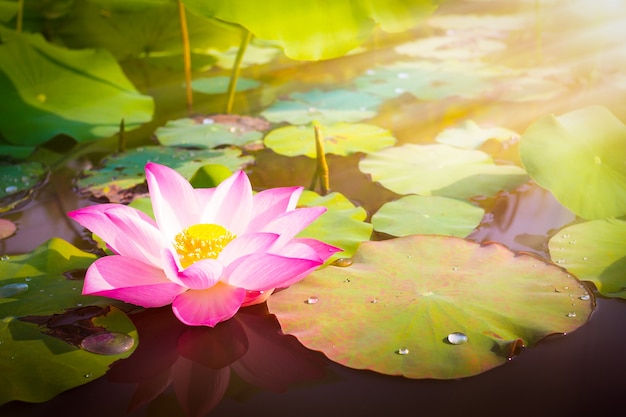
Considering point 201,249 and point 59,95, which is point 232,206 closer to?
point 201,249

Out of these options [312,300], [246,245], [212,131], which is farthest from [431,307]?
[212,131]

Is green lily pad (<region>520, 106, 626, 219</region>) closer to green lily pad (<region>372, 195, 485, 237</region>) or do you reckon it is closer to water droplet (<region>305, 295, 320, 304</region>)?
green lily pad (<region>372, 195, 485, 237</region>)

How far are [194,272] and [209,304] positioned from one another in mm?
91

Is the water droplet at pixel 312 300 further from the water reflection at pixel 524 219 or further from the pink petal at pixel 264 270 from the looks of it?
the water reflection at pixel 524 219

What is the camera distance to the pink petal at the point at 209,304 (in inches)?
36.9

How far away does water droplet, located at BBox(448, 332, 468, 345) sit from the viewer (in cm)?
Result: 89

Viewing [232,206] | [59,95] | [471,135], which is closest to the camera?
[232,206]

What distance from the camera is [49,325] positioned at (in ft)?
3.18

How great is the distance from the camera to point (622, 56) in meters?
2.68

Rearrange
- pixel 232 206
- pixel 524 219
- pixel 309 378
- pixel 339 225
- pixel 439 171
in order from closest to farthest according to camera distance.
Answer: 1. pixel 309 378
2. pixel 232 206
3. pixel 339 225
4. pixel 524 219
5. pixel 439 171

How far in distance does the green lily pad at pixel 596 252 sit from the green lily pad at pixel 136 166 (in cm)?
87

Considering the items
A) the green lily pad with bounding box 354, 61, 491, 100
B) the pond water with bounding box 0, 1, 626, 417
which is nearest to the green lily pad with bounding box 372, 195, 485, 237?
the pond water with bounding box 0, 1, 626, 417

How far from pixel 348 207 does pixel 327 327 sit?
0.42 meters

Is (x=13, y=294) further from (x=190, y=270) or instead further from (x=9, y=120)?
Result: (x=9, y=120)
